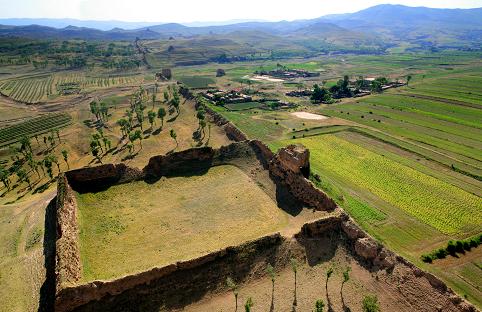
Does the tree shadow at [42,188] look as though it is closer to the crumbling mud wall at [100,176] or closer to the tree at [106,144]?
the crumbling mud wall at [100,176]

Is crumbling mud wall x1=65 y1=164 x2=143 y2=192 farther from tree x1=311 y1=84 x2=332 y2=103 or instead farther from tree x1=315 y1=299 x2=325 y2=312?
tree x1=311 y1=84 x2=332 y2=103

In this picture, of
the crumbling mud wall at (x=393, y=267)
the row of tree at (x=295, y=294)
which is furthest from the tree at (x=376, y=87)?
the row of tree at (x=295, y=294)

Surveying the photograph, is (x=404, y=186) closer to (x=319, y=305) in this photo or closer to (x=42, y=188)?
(x=319, y=305)

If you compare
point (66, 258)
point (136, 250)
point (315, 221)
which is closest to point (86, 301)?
point (66, 258)

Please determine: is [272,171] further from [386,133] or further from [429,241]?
[386,133]

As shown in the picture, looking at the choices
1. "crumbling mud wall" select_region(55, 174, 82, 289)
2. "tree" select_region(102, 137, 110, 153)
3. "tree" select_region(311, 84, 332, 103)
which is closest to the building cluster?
"tree" select_region(311, 84, 332, 103)

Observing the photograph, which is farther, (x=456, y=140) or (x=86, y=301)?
(x=456, y=140)
